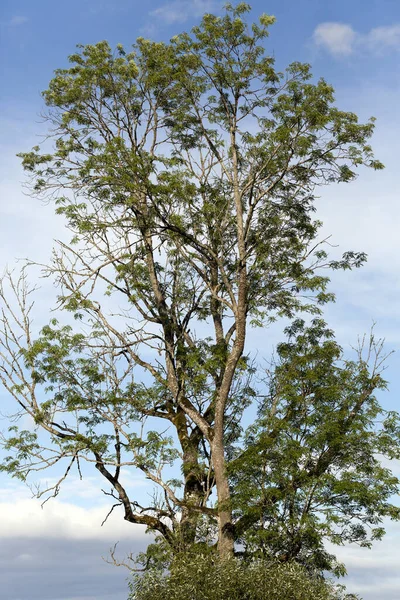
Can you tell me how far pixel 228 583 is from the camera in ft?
50.2

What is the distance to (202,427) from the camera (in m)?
21.8

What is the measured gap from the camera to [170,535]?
21.0 m

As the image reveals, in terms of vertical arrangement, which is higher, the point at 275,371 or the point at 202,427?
the point at 275,371

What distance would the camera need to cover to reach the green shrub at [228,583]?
1529 cm

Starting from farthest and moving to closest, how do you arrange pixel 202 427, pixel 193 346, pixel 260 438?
pixel 193 346
pixel 202 427
pixel 260 438

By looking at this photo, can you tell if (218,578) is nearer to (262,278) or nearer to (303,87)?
(262,278)

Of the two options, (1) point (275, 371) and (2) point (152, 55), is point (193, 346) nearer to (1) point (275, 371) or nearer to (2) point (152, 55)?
(1) point (275, 371)

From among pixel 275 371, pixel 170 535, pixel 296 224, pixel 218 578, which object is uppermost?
pixel 296 224

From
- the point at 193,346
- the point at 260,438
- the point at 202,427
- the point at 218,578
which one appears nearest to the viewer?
the point at 218,578

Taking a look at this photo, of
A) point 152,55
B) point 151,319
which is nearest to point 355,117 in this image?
point 152,55

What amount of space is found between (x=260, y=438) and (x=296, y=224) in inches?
297

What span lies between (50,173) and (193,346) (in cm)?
804

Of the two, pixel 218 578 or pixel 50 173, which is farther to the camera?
pixel 50 173

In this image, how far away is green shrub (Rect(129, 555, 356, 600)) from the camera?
15.3 meters
